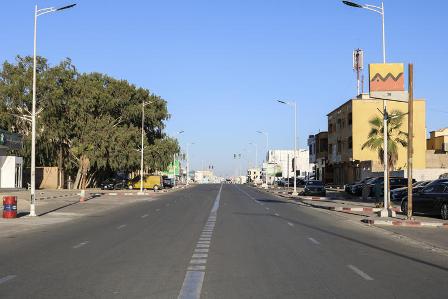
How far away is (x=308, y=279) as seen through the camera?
400 inches

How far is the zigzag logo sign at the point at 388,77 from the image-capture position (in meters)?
28.1

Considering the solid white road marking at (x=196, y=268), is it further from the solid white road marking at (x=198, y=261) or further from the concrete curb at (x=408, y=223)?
the concrete curb at (x=408, y=223)

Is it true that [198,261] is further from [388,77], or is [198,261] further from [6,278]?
[388,77]

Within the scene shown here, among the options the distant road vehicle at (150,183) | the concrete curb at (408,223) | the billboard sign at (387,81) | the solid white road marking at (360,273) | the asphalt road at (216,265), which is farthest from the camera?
the distant road vehicle at (150,183)

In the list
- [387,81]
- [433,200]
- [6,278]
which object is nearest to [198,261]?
[6,278]

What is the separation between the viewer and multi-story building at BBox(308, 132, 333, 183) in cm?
9875

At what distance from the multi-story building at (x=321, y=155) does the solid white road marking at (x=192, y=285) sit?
88.9m

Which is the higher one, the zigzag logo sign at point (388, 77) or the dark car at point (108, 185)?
the zigzag logo sign at point (388, 77)

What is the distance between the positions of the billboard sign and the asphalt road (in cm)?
1040

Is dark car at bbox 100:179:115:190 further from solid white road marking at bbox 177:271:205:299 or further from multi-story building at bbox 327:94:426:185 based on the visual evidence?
solid white road marking at bbox 177:271:205:299

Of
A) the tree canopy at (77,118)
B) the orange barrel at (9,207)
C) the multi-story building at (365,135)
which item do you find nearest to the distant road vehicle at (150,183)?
the tree canopy at (77,118)

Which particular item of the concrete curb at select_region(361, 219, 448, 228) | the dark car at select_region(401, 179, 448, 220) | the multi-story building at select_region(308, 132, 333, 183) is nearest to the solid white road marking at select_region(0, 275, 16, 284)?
the concrete curb at select_region(361, 219, 448, 228)

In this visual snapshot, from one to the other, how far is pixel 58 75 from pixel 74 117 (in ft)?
17.6

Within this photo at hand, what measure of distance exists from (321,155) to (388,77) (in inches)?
2981
